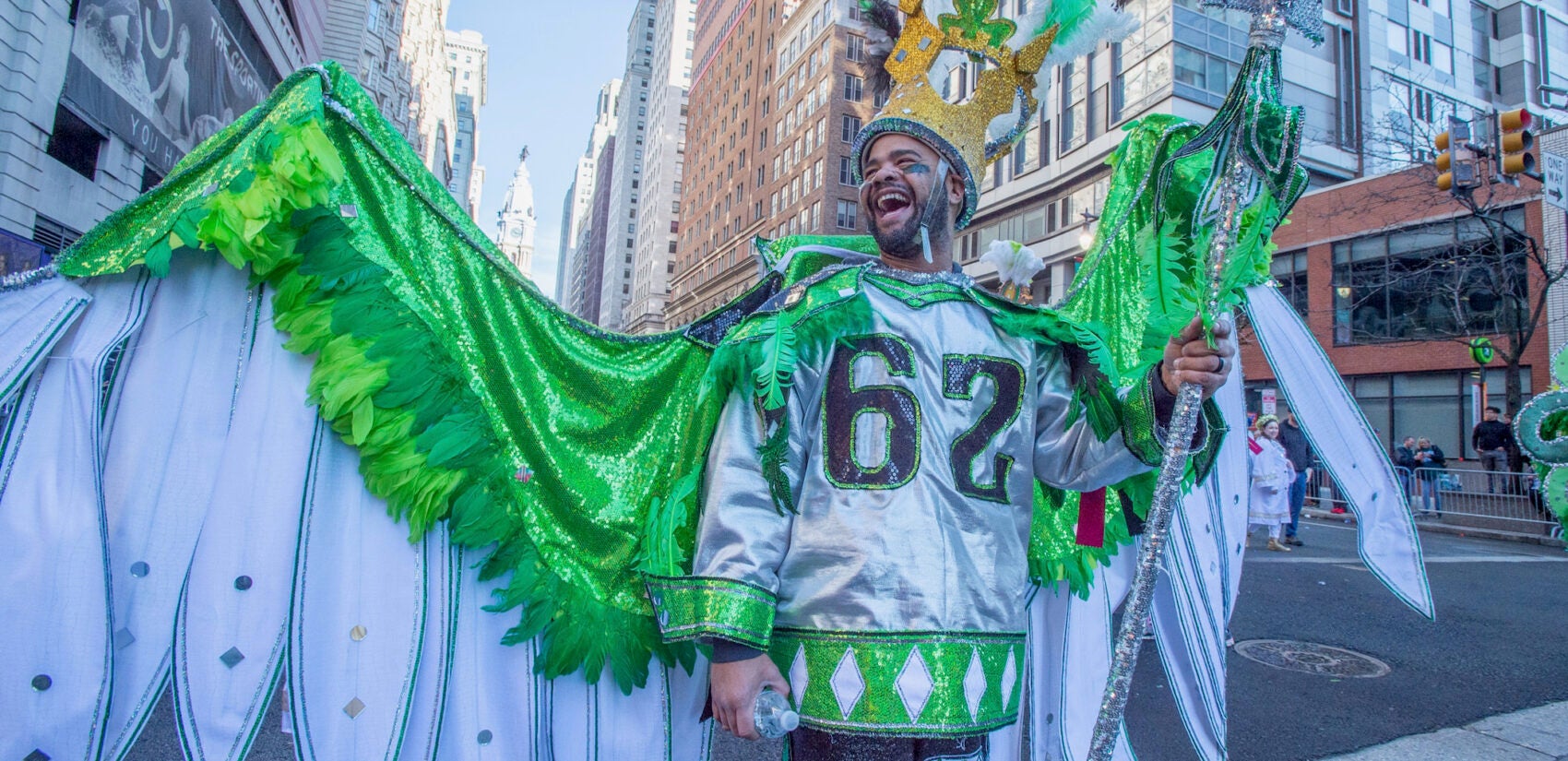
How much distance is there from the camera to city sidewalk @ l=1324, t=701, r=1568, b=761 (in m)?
3.46

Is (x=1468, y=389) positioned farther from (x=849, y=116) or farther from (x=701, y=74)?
(x=701, y=74)

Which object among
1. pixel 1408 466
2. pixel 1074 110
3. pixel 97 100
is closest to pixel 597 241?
pixel 1074 110

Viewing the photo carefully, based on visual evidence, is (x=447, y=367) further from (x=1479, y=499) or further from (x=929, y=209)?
(x=1479, y=499)

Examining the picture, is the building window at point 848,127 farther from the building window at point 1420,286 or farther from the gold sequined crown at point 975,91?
the gold sequined crown at point 975,91

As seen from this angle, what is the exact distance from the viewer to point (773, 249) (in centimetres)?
265

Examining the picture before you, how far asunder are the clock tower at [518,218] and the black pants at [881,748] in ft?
519

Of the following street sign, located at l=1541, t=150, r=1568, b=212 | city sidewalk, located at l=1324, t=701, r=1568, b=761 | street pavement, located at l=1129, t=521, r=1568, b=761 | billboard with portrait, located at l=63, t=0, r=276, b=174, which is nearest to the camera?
city sidewalk, located at l=1324, t=701, r=1568, b=761

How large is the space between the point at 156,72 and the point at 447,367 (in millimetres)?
14734

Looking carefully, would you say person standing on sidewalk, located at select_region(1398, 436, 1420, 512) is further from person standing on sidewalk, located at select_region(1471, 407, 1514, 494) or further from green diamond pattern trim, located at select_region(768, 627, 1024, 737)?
green diamond pattern trim, located at select_region(768, 627, 1024, 737)

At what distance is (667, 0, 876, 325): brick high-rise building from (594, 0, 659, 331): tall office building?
29.1 m

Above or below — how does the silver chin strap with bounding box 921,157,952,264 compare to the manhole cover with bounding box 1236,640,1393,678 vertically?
above

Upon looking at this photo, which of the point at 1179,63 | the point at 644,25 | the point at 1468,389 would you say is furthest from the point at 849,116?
the point at 644,25

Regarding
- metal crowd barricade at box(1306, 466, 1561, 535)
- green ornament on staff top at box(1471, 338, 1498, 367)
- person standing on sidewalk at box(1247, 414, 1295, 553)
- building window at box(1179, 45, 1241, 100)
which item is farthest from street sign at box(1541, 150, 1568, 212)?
building window at box(1179, 45, 1241, 100)

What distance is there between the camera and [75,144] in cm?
1236
